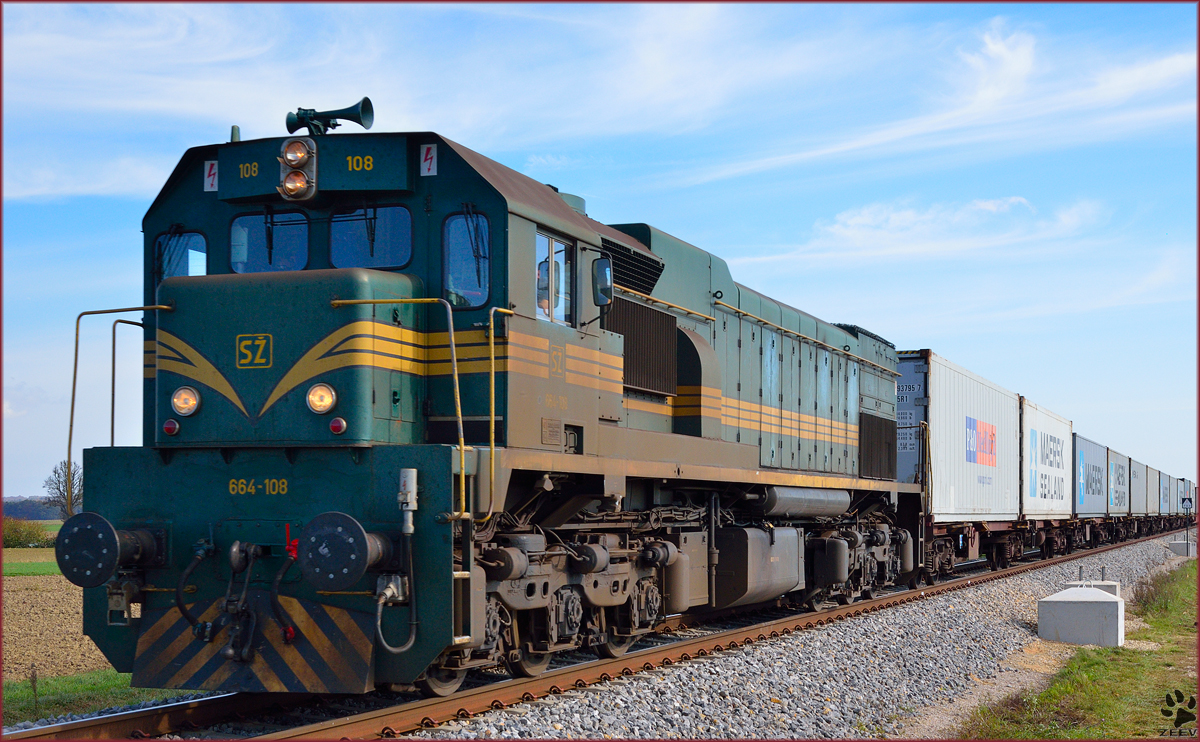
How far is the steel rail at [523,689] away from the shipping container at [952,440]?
262 inches

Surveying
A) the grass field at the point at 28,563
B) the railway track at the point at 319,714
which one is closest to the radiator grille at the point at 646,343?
the railway track at the point at 319,714

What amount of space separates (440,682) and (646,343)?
12.9 feet

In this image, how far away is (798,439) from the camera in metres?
13.9

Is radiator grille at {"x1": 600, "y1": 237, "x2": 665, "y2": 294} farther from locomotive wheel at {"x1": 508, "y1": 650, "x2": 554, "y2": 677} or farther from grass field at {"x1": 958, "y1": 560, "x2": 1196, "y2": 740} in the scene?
grass field at {"x1": 958, "y1": 560, "x2": 1196, "y2": 740}

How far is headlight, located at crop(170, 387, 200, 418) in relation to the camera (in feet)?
23.2

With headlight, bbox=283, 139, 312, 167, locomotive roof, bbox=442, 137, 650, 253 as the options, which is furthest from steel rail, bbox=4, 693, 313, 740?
locomotive roof, bbox=442, 137, 650, 253

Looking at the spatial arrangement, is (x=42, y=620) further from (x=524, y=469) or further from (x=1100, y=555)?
(x=1100, y=555)

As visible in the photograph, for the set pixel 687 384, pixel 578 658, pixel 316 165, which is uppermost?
pixel 316 165

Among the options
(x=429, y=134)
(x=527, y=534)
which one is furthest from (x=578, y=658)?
(x=429, y=134)

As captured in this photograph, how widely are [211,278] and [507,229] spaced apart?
2038 mm

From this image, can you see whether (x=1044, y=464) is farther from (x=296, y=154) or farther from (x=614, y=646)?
(x=296, y=154)

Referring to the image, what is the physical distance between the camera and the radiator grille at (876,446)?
1639 centimetres

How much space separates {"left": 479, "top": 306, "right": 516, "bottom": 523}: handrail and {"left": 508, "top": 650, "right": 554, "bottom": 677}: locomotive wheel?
1429 millimetres

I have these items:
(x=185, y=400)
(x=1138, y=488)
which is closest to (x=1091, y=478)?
(x=1138, y=488)
